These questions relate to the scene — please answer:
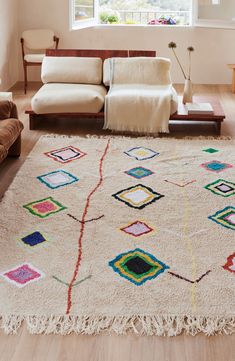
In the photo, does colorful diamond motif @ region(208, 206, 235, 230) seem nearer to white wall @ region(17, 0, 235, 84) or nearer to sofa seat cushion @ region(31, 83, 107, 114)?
sofa seat cushion @ region(31, 83, 107, 114)

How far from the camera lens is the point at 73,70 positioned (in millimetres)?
5125

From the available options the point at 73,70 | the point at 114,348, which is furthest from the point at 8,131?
the point at 114,348

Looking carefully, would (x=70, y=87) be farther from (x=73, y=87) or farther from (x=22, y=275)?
(x=22, y=275)

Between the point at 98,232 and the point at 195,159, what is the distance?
1409 mm

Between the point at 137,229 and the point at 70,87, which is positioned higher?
the point at 70,87

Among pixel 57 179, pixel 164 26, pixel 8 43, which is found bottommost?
pixel 57 179

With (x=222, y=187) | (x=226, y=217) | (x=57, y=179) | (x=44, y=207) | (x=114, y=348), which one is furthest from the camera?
(x=57, y=179)

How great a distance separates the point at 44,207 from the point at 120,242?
637mm

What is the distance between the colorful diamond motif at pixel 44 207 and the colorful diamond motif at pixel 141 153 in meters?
1.01

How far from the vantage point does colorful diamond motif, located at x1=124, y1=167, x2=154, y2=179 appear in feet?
12.6

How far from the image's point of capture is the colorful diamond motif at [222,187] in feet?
11.7

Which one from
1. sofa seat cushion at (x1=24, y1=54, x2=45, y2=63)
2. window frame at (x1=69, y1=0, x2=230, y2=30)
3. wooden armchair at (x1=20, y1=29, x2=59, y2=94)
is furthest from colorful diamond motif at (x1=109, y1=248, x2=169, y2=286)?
window frame at (x1=69, y1=0, x2=230, y2=30)

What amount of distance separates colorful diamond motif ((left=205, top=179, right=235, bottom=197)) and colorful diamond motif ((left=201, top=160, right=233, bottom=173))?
0.70 ft

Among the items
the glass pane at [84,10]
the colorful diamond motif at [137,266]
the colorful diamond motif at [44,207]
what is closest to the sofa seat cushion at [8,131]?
the colorful diamond motif at [44,207]
